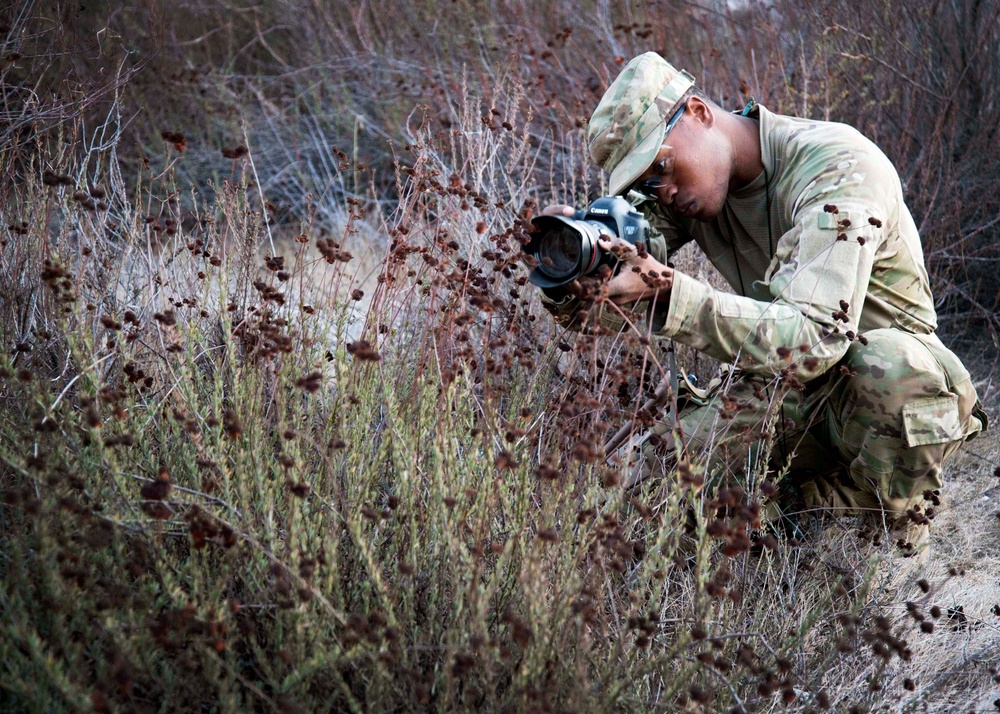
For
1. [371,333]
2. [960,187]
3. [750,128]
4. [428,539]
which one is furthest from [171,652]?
[960,187]

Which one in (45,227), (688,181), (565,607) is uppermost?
(45,227)

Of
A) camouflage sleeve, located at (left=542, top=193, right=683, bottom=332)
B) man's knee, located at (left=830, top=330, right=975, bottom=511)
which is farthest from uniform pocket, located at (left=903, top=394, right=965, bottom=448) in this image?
camouflage sleeve, located at (left=542, top=193, right=683, bottom=332)

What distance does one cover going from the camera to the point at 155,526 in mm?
1726

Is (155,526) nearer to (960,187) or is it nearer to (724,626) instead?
(724,626)

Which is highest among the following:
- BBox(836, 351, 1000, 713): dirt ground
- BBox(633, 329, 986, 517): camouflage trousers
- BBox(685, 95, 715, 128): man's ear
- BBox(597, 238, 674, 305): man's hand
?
BBox(685, 95, 715, 128): man's ear

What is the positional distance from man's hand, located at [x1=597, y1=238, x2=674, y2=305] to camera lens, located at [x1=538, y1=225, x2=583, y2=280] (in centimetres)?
6

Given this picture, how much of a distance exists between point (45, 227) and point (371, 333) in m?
0.95

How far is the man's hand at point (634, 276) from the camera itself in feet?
6.50

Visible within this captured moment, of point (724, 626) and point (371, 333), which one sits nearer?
point (724, 626)

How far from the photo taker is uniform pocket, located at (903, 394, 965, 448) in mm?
2412

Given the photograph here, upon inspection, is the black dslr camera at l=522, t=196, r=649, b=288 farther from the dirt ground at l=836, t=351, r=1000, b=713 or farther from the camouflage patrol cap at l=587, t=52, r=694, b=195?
the dirt ground at l=836, t=351, r=1000, b=713

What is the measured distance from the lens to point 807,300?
2.19 meters

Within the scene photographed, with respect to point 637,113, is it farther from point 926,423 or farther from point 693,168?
point 926,423

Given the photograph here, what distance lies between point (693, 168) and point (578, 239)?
77cm
